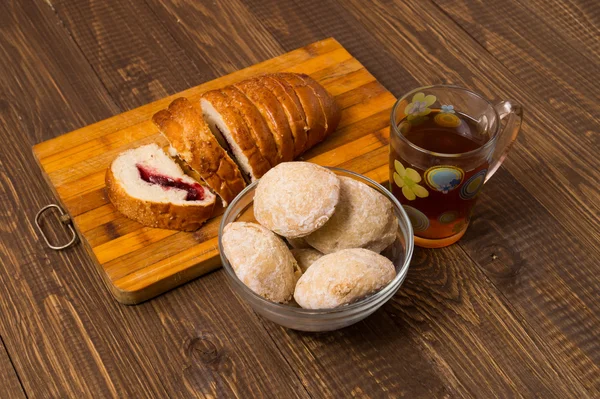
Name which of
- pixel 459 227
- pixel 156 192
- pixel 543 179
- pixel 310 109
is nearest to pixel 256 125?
pixel 310 109

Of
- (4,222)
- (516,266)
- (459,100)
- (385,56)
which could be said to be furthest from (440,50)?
(4,222)

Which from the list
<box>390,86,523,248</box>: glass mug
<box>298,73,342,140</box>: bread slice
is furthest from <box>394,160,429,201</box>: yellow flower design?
<box>298,73,342,140</box>: bread slice

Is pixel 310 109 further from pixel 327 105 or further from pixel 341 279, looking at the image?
pixel 341 279

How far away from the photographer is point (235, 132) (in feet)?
5.63

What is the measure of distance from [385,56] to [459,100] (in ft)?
2.21

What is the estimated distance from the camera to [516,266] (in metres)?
1.64

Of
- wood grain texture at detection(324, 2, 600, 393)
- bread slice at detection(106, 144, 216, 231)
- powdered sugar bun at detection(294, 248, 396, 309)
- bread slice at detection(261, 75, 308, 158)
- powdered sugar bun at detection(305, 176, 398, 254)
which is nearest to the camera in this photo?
powdered sugar bun at detection(294, 248, 396, 309)

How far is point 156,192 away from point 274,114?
1.12 feet

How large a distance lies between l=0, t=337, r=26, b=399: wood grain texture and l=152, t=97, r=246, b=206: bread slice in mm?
583

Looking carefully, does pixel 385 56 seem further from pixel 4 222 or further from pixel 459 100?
pixel 4 222

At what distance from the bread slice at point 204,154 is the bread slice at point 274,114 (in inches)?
5.0

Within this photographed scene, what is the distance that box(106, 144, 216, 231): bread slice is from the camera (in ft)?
5.45

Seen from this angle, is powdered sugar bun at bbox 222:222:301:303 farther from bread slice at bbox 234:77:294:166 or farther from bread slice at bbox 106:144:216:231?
bread slice at bbox 234:77:294:166

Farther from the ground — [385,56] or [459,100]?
[459,100]
